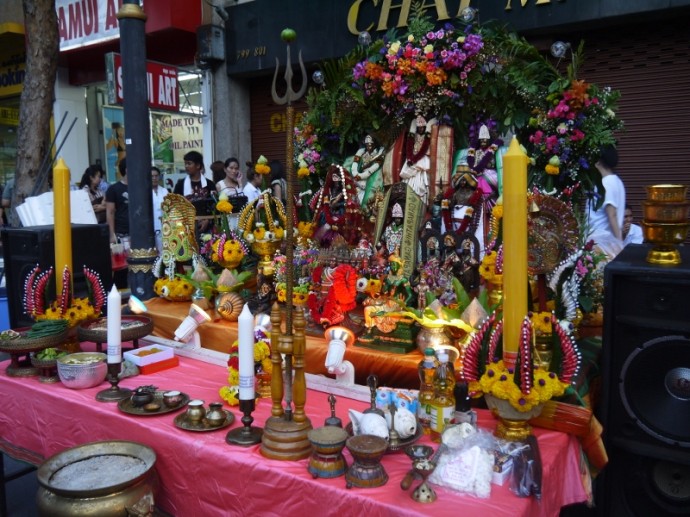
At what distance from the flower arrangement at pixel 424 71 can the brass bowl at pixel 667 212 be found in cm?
141

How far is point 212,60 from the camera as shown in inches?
Answer: 307

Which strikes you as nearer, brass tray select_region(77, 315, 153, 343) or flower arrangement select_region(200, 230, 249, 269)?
brass tray select_region(77, 315, 153, 343)

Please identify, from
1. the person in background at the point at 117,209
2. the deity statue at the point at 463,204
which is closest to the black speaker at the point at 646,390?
the deity statue at the point at 463,204

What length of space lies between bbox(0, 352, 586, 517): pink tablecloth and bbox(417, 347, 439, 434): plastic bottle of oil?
173 millimetres

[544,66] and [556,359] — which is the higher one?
[544,66]

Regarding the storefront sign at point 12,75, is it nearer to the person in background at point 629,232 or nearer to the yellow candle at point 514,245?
the person in background at point 629,232

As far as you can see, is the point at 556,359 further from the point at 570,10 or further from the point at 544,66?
the point at 570,10

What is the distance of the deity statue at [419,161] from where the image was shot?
3.02m

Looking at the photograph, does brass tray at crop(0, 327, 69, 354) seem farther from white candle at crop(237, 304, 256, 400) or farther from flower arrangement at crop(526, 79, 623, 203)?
flower arrangement at crop(526, 79, 623, 203)

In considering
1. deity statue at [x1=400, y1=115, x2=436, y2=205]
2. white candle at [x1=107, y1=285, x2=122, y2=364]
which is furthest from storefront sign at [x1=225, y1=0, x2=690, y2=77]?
white candle at [x1=107, y1=285, x2=122, y2=364]

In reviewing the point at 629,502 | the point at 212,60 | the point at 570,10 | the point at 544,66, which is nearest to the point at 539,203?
Answer: the point at 629,502

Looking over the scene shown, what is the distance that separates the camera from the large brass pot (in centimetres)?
136

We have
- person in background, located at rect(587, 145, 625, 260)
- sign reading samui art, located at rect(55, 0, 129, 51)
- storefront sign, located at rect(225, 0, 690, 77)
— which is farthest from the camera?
sign reading samui art, located at rect(55, 0, 129, 51)

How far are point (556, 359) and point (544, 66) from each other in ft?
5.58
